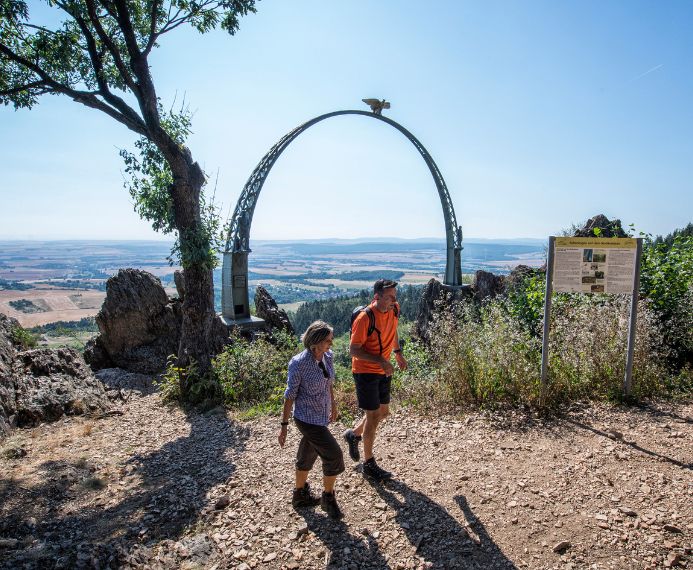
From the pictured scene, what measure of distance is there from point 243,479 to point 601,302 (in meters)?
6.11

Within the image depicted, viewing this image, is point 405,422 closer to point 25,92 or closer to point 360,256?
point 25,92

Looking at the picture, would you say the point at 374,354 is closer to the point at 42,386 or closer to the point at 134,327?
the point at 42,386

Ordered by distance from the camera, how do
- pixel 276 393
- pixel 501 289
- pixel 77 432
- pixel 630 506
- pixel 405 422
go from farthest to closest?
pixel 501 289 < pixel 276 393 < pixel 77 432 < pixel 405 422 < pixel 630 506

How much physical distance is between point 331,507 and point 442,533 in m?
0.92

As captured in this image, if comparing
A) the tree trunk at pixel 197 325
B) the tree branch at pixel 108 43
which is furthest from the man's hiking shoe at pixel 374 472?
the tree branch at pixel 108 43

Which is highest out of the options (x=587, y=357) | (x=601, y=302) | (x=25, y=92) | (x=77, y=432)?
(x=25, y=92)

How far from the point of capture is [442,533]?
342cm

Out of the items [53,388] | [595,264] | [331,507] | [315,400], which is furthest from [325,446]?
[53,388]

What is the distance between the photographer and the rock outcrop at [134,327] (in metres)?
9.56

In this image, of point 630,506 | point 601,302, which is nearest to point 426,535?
point 630,506

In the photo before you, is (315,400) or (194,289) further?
(194,289)

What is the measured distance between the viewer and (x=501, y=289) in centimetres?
1052

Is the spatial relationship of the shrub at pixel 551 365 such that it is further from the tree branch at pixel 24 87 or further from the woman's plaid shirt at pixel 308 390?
the tree branch at pixel 24 87

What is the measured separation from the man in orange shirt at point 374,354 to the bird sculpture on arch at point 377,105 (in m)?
6.08
